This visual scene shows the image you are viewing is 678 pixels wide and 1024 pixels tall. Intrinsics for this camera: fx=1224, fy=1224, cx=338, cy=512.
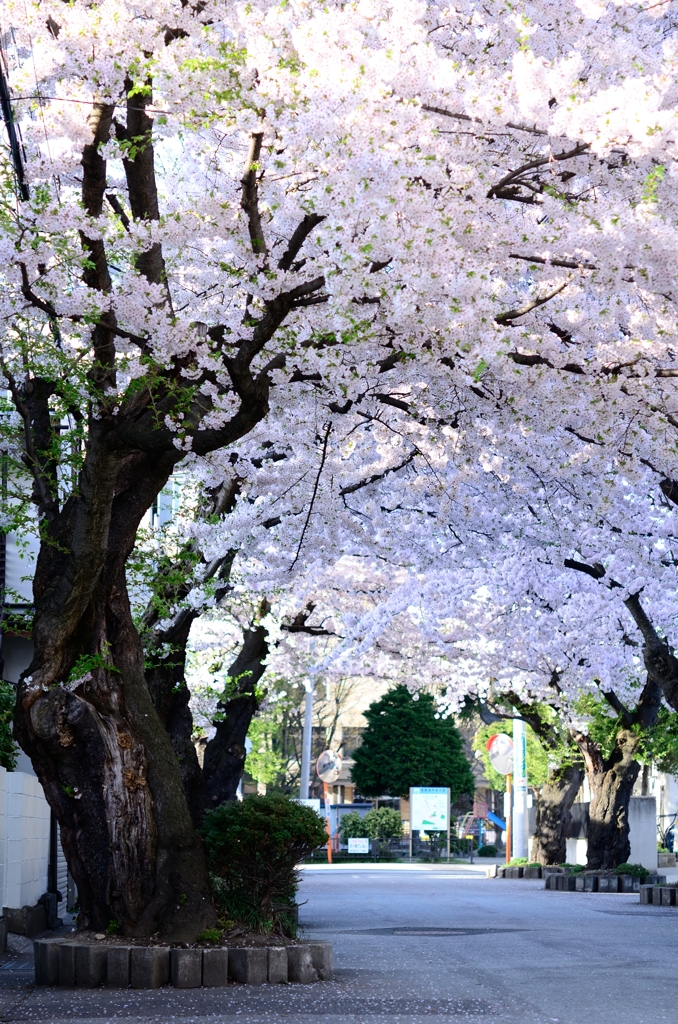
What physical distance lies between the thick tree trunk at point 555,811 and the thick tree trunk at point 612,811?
4.49 m

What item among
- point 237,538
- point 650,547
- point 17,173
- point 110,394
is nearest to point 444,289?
point 110,394

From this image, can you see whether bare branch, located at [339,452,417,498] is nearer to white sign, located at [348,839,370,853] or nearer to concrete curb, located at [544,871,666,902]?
concrete curb, located at [544,871,666,902]

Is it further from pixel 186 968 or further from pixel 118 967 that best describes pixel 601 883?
pixel 118 967

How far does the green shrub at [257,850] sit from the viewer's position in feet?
33.3

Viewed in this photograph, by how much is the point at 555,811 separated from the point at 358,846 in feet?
52.1

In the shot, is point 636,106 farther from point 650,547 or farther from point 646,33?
point 650,547

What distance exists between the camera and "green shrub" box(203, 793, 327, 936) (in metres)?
10.1

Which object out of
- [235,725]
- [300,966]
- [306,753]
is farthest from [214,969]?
[306,753]

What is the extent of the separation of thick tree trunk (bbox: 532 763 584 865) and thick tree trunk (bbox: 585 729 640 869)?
4491 millimetres

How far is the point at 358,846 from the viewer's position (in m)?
45.0

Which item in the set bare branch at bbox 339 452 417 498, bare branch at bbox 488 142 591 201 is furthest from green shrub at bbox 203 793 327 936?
bare branch at bbox 339 452 417 498

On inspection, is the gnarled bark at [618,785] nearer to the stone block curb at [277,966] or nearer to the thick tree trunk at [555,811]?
the thick tree trunk at [555,811]

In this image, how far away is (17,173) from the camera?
9688 millimetres

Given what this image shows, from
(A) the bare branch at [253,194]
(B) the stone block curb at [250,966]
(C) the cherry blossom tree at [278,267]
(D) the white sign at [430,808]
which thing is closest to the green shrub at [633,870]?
(C) the cherry blossom tree at [278,267]
